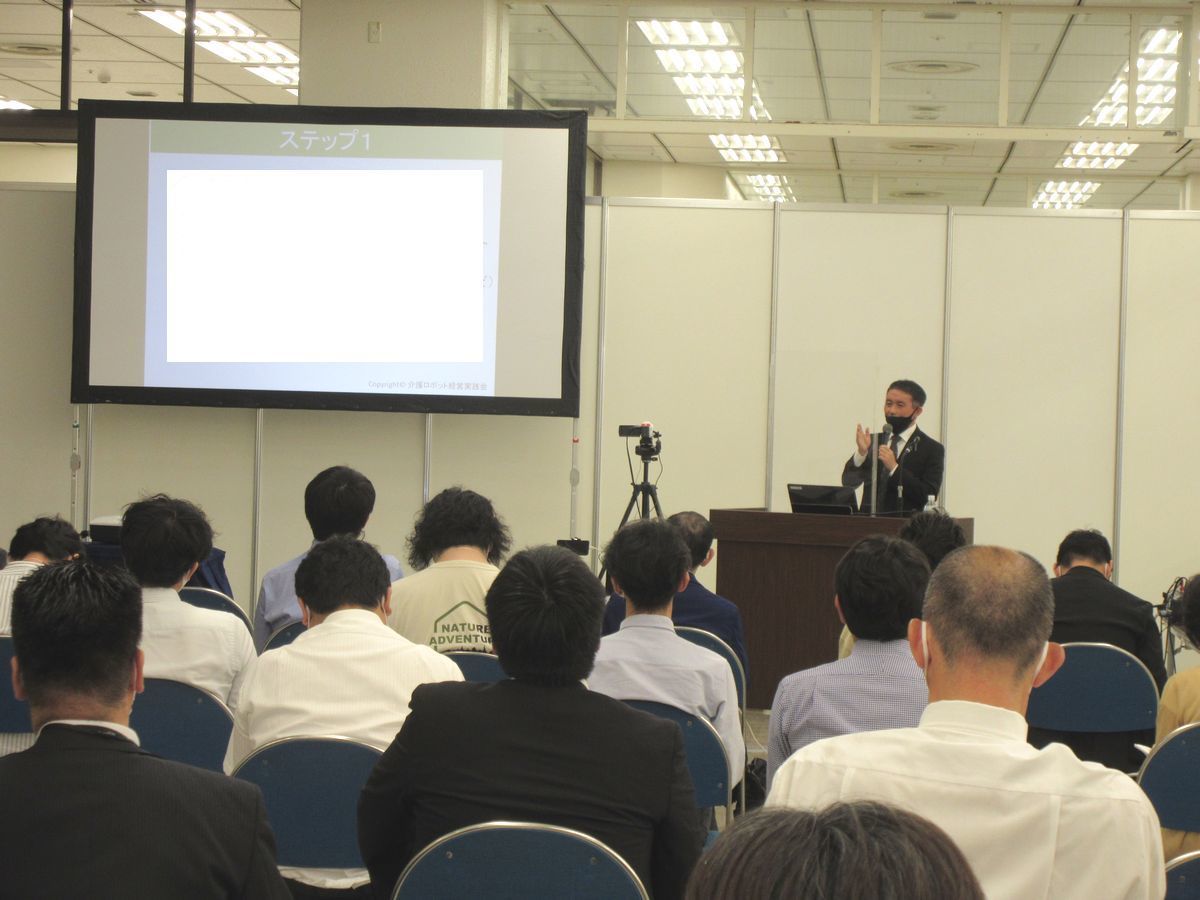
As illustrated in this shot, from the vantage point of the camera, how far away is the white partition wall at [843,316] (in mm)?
7156

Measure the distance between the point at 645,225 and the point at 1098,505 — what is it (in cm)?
314

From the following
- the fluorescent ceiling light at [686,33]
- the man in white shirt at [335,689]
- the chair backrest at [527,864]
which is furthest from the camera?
the fluorescent ceiling light at [686,33]

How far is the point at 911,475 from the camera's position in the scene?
19.9 ft

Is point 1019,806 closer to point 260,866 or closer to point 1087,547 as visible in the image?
point 260,866

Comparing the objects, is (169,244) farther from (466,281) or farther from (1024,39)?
(1024,39)

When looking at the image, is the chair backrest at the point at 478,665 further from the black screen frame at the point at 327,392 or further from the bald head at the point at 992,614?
the black screen frame at the point at 327,392

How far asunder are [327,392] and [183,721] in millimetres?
4484

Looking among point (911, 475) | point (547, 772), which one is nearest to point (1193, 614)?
point (547, 772)

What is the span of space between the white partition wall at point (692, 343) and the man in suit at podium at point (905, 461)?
1218 millimetres

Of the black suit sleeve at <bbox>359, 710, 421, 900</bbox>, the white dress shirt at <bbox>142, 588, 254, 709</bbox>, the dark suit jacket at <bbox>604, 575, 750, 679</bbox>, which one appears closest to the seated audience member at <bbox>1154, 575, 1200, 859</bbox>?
the dark suit jacket at <bbox>604, 575, 750, 679</bbox>

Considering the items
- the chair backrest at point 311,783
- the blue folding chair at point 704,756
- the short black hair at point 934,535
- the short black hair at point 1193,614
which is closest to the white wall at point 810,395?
the short black hair at point 934,535

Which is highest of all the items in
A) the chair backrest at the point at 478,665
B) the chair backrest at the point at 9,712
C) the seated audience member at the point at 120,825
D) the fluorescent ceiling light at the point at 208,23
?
the fluorescent ceiling light at the point at 208,23

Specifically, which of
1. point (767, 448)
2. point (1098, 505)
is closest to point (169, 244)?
point (767, 448)

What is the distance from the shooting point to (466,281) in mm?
6879
